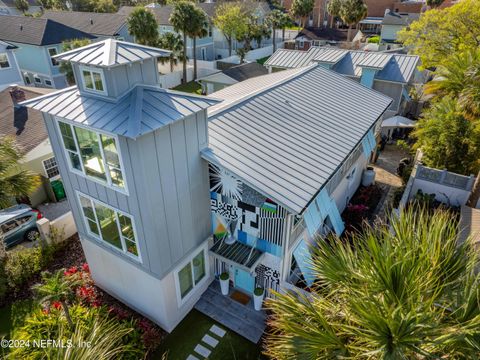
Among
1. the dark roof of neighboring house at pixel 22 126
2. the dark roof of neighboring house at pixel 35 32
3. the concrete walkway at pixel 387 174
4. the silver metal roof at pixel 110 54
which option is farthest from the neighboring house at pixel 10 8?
the concrete walkway at pixel 387 174

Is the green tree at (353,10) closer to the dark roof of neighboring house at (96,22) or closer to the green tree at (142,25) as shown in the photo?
the green tree at (142,25)

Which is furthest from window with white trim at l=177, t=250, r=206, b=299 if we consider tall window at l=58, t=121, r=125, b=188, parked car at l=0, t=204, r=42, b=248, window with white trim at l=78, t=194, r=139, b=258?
parked car at l=0, t=204, r=42, b=248

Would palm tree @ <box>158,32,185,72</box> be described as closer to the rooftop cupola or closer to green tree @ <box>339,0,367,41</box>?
green tree @ <box>339,0,367,41</box>

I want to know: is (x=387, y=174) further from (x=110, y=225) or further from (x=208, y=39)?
(x=208, y=39)

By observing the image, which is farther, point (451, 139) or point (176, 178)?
point (451, 139)

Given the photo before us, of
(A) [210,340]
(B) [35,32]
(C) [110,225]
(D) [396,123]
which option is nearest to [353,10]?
(D) [396,123]

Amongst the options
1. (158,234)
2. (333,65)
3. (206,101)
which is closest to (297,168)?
(206,101)
